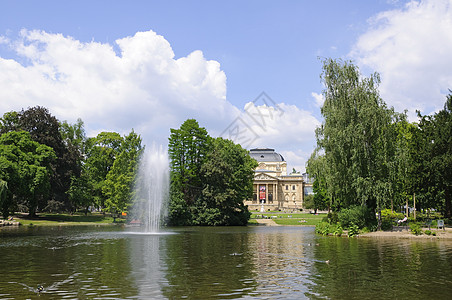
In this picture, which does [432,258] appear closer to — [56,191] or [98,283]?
[98,283]

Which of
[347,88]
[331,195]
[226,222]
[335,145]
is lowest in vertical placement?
[226,222]

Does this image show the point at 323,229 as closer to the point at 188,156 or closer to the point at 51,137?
the point at 188,156

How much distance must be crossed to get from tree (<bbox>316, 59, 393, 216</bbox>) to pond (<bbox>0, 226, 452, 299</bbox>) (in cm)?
1177

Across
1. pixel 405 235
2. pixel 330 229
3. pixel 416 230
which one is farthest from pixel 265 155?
pixel 405 235

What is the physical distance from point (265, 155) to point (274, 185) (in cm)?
2951

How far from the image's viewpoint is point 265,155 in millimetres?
188375

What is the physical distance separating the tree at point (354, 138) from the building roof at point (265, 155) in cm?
14697

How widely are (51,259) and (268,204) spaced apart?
135m

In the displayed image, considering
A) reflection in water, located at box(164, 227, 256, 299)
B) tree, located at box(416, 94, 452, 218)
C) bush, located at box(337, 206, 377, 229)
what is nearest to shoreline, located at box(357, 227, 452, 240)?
bush, located at box(337, 206, 377, 229)

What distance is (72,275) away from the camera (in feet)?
51.8

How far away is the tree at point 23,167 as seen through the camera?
4541 cm

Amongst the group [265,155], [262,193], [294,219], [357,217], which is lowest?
[294,219]

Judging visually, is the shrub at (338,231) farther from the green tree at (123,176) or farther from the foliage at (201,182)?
the green tree at (123,176)

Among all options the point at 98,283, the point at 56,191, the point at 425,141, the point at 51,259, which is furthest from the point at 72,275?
the point at 56,191
